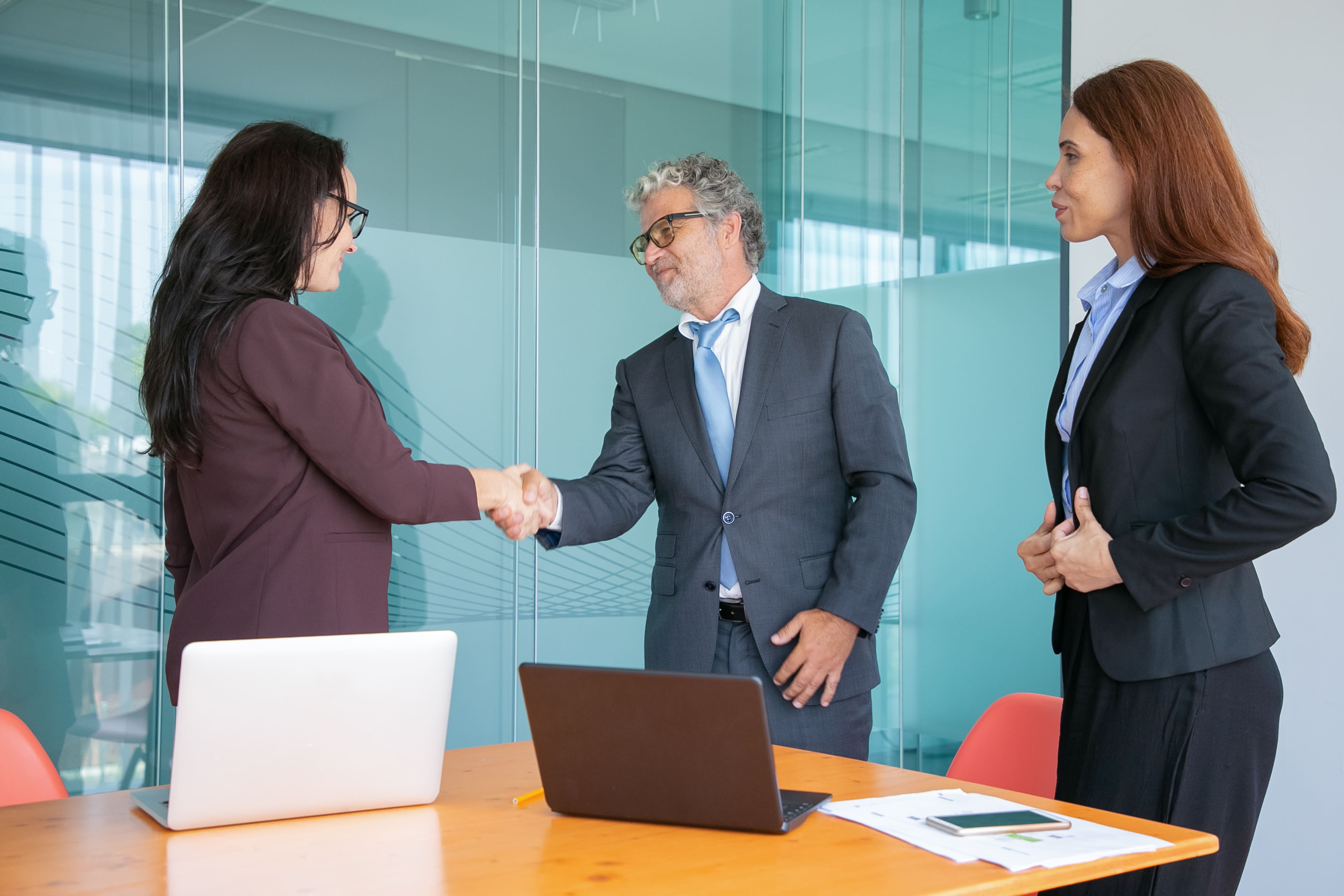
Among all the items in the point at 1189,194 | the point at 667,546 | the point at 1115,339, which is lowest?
the point at 667,546

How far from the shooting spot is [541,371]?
4.11 m

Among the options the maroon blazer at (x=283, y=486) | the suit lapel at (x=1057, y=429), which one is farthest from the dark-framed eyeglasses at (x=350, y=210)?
the suit lapel at (x=1057, y=429)

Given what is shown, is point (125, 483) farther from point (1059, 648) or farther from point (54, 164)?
point (1059, 648)

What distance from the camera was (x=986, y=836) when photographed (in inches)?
55.0

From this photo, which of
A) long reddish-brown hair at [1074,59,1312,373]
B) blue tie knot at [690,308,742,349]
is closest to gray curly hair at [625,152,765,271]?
blue tie knot at [690,308,742,349]

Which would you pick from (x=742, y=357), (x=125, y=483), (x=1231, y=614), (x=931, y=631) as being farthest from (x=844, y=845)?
(x=931, y=631)

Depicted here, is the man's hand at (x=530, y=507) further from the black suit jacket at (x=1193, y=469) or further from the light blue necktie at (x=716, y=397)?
the black suit jacket at (x=1193, y=469)

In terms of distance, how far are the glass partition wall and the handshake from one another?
43.1 inches

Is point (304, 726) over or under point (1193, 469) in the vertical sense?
under

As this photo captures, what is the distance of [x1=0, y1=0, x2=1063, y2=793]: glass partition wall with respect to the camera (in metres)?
3.32

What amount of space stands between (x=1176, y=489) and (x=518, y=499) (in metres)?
1.44

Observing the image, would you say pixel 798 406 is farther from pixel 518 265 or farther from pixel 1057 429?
pixel 518 265

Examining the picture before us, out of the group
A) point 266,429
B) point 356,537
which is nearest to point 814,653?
point 356,537

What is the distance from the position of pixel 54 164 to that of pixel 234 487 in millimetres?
1780
